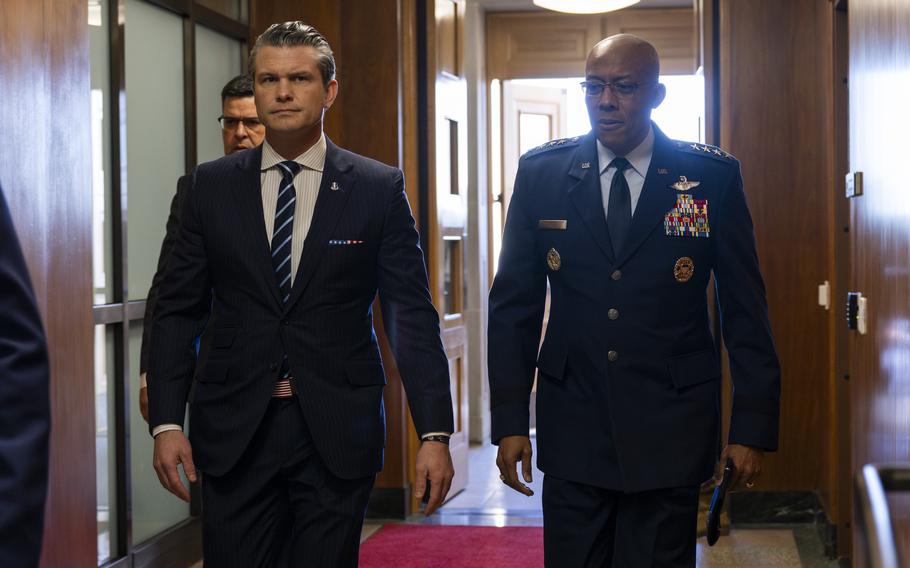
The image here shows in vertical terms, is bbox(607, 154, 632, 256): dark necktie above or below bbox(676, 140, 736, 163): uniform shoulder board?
below

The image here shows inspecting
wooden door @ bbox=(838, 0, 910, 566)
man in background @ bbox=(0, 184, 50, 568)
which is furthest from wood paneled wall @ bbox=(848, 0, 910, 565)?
man in background @ bbox=(0, 184, 50, 568)

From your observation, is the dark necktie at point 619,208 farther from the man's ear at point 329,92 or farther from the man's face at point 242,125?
the man's face at point 242,125

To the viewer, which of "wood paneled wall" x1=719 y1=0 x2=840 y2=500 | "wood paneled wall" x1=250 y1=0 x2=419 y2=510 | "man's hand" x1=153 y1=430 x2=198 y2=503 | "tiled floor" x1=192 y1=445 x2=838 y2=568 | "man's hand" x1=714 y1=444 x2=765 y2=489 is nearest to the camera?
"man's hand" x1=153 y1=430 x2=198 y2=503

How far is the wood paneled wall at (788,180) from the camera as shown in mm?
5184

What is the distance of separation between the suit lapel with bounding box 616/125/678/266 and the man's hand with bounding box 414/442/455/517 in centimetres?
55

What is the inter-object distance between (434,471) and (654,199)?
2.42 ft

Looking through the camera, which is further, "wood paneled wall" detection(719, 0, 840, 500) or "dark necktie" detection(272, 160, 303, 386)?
"wood paneled wall" detection(719, 0, 840, 500)

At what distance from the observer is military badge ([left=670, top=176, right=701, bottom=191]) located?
2576 mm

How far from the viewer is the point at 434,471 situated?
2.35 meters

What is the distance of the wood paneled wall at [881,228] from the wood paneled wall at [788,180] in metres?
1.44

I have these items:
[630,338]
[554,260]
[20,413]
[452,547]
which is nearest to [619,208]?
[554,260]

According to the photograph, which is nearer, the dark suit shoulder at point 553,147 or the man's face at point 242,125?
the dark suit shoulder at point 553,147

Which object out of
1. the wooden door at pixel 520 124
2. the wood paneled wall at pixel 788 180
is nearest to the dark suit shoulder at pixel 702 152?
the wood paneled wall at pixel 788 180

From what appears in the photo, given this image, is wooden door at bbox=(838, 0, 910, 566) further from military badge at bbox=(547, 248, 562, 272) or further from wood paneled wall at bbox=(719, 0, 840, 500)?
wood paneled wall at bbox=(719, 0, 840, 500)
